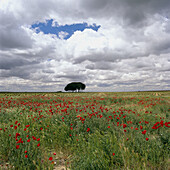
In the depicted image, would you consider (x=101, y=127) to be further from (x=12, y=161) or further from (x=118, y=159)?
(x=12, y=161)

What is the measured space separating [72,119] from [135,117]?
3092 millimetres

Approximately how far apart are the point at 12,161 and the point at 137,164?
2.84m

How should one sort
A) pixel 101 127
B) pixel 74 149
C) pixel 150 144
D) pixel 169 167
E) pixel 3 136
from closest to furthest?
pixel 169 167, pixel 150 144, pixel 74 149, pixel 3 136, pixel 101 127

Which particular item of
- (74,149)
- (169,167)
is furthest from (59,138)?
(169,167)

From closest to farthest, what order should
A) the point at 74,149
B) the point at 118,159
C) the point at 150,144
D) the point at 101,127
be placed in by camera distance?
the point at 118,159, the point at 150,144, the point at 74,149, the point at 101,127

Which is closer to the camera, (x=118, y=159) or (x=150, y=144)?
(x=118, y=159)

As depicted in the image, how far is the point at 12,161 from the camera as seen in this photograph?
10.8 feet

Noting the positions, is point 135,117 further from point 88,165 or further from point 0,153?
point 0,153

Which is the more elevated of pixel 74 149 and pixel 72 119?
pixel 72 119

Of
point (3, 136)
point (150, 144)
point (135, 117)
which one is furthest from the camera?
point (135, 117)

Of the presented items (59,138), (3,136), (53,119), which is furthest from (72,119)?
(3,136)

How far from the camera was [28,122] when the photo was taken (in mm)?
6188

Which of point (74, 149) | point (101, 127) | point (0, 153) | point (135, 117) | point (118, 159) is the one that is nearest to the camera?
point (118, 159)

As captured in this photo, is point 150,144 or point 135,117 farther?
point 135,117
